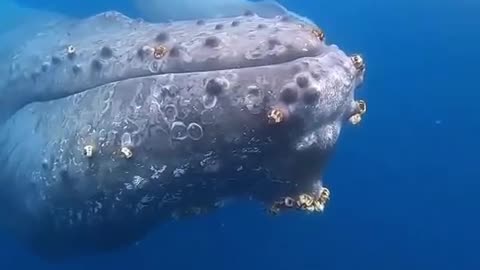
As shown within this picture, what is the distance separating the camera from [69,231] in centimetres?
640

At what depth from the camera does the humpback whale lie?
185 inches

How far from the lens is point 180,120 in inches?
191

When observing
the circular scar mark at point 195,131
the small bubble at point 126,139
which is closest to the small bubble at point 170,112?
the circular scar mark at point 195,131

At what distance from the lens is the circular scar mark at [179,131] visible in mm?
4867

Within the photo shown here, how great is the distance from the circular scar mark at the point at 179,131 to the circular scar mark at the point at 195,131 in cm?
4

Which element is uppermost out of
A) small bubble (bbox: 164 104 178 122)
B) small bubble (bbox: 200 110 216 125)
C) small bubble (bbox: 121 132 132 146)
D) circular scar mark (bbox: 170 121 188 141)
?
small bubble (bbox: 200 110 216 125)

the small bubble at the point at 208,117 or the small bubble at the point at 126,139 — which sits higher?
the small bubble at the point at 208,117

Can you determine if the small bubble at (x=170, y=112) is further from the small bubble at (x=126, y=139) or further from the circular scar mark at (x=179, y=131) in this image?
the small bubble at (x=126, y=139)

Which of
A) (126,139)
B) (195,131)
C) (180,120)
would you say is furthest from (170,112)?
(126,139)

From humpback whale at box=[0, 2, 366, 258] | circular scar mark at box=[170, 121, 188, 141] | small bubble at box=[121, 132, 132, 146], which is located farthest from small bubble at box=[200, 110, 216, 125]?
small bubble at box=[121, 132, 132, 146]

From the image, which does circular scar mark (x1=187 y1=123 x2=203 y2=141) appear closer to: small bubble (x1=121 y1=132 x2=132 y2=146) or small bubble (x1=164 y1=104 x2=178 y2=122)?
small bubble (x1=164 y1=104 x2=178 y2=122)

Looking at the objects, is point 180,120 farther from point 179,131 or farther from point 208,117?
point 208,117

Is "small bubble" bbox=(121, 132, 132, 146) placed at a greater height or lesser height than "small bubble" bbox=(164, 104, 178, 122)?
lesser

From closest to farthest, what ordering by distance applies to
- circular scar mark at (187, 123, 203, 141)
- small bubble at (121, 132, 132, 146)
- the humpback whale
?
1. the humpback whale
2. circular scar mark at (187, 123, 203, 141)
3. small bubble at (121, 132, 132, 146)
